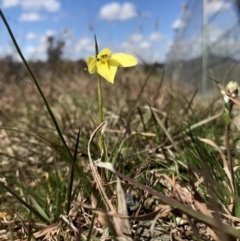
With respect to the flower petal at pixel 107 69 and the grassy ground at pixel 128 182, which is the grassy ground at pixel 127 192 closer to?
the grassy ground at pixel 128 182

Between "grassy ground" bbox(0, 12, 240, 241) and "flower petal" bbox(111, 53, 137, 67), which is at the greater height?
"flower petal" bbox(111, 53, 137, 67)

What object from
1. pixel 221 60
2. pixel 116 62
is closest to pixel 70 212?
pixel 116 62

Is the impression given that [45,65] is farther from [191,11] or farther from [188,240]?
[188,240]

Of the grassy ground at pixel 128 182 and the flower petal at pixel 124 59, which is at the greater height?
the flower petal at pixel 124 59

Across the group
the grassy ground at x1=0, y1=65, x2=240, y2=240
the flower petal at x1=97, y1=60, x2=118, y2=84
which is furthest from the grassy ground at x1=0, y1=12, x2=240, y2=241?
the flower petal at x1=97, y1=60, x2=118, y2=84

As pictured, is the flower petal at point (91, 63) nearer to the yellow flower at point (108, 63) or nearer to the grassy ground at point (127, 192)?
the yellow flower at point (108, 63)

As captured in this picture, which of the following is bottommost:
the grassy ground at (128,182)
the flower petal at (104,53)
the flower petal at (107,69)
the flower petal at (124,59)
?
the grassy ground at (128,182)

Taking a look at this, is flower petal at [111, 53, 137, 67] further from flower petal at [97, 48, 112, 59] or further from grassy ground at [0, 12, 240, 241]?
grassy ground at [0, 12, 240, 241]

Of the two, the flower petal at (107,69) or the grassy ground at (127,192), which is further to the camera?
the flower petal at (107,69)

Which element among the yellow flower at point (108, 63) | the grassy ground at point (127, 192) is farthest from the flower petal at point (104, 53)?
the grassy ground at point (127, 192)
